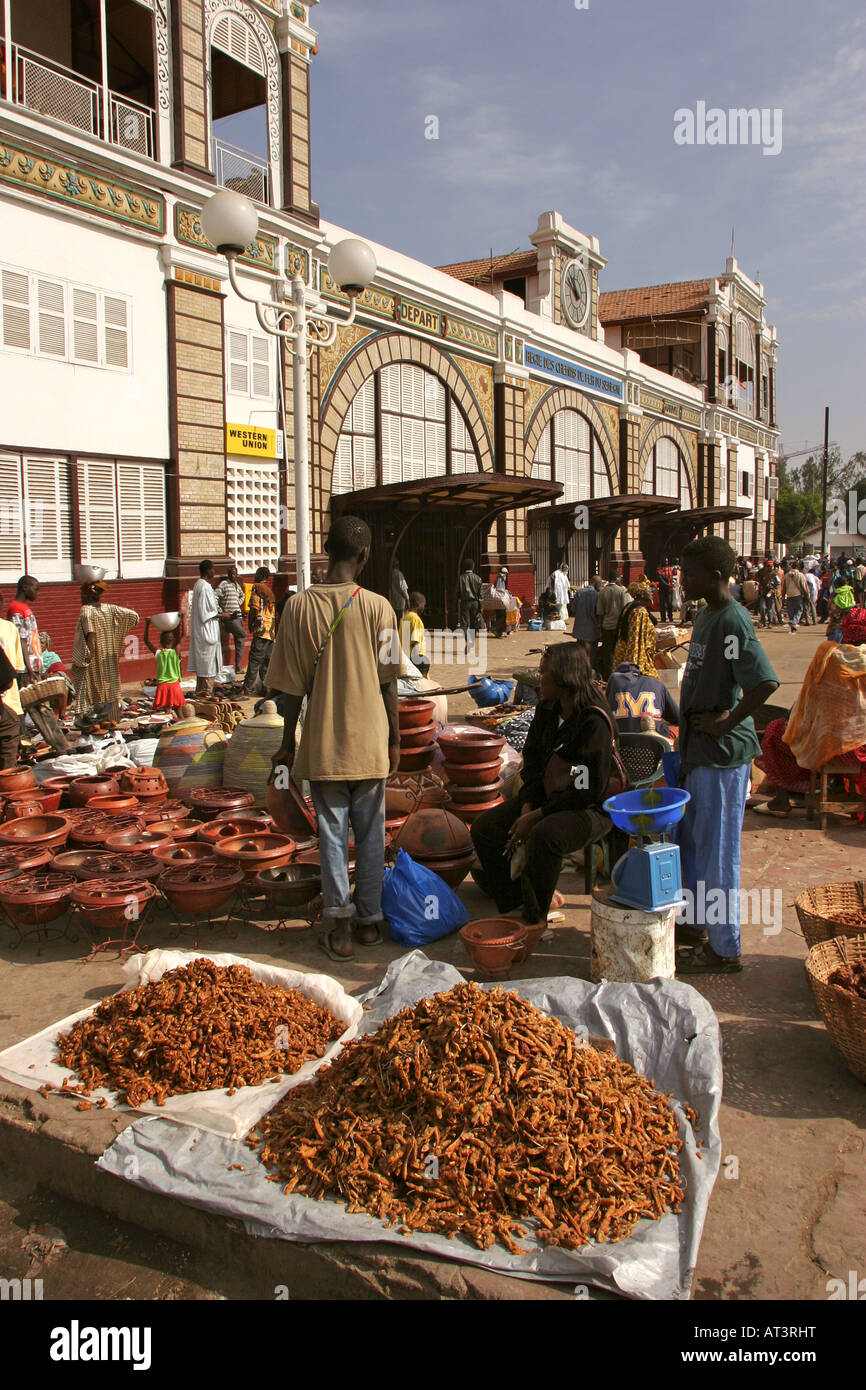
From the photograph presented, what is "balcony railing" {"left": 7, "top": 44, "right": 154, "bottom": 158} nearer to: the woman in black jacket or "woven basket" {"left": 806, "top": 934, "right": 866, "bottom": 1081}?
the woman in black jacket

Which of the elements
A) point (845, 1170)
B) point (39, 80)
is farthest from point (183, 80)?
point (845, 1170)

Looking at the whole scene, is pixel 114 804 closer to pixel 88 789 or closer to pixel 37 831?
pixel 88 789

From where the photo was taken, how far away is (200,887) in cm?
446

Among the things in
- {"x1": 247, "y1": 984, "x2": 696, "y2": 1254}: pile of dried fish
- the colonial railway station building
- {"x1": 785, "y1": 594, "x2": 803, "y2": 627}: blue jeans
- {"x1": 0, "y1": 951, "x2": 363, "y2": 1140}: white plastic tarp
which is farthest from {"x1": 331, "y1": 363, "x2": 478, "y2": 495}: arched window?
{"x1": 247, "y1": 984, "x2": 696, "y2": 1254}: pile of dried fish

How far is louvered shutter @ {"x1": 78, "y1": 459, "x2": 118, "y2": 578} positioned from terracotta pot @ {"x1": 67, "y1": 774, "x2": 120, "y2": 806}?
6.41 metres

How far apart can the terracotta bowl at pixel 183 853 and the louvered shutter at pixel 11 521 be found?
729 cm

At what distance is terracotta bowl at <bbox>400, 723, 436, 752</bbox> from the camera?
21.8 feet

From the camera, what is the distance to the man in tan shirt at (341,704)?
169 inches

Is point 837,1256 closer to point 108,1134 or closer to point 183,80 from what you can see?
point 108,1134

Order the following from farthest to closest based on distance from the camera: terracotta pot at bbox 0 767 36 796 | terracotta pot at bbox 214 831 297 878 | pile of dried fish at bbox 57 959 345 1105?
terracotta pot at bbox 0 767 36 796, terracotta pot at bbox 214 831 297 878, pile of dried fish at bbox 57 959 345 1105

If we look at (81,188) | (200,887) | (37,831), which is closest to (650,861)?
(200,887)

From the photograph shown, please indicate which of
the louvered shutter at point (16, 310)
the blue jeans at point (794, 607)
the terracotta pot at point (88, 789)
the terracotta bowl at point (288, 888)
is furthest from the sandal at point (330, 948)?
the blue jeans at point (794, 607)

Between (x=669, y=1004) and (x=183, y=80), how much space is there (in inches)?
545

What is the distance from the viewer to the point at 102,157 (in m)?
11.6
